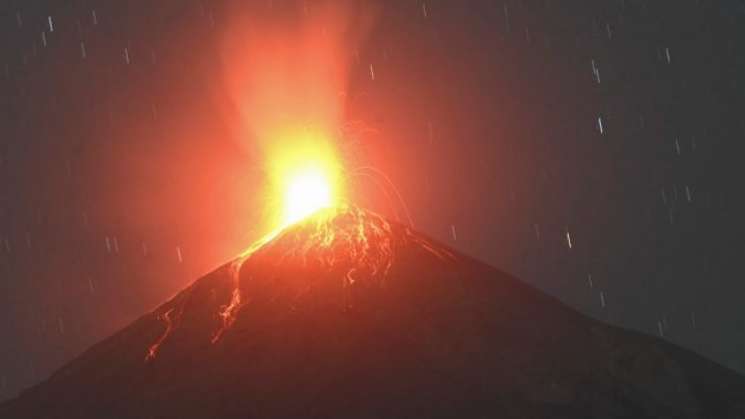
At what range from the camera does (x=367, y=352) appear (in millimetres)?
52469

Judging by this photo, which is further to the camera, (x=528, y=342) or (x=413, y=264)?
(x=413, y=264)

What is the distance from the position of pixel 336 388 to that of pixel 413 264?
Answer: 778 inches

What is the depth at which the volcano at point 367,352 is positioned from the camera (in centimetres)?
4744

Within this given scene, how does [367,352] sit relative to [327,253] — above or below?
below

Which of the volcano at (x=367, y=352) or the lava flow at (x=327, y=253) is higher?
the lava flow at (x=327, y=253)

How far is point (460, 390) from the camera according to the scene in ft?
157

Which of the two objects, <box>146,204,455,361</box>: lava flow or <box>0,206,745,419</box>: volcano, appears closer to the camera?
<box>0,206,745,419</box>: volcano

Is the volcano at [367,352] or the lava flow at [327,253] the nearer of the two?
the volcano at [367,352]

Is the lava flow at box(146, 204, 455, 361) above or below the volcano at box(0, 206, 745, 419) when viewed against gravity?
above

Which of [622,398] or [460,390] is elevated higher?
[460,390]

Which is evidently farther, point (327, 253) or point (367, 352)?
point (327, 253)

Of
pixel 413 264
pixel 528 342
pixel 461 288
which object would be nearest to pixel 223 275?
pixel 413 264

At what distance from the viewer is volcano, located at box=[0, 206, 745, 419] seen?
47.4m

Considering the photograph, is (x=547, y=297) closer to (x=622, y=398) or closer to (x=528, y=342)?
(x=528, y=342)
